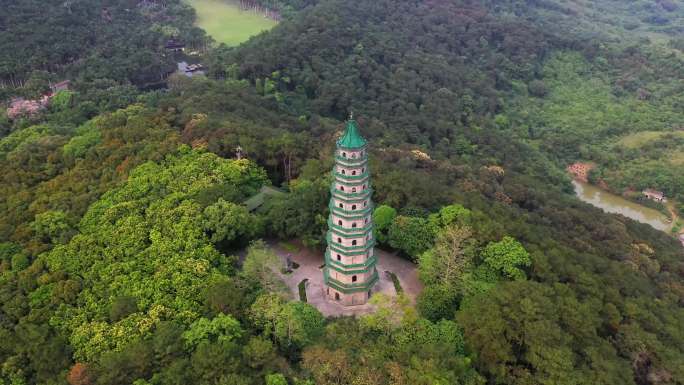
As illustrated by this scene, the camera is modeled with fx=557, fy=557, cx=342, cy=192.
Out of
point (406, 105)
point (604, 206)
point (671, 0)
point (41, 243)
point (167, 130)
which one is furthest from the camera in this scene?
point (671, 0)

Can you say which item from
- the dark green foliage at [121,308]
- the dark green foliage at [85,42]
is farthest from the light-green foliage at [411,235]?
the dark green foliage at [85,42]

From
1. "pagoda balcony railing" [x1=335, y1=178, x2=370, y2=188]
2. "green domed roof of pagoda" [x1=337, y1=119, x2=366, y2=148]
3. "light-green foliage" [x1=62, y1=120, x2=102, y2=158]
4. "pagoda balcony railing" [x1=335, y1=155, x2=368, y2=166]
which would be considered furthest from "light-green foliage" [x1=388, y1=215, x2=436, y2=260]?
"light-green foliage" [x1=62, y1=120, x2=102, y2=158]

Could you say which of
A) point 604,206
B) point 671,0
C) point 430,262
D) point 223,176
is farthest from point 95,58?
point 671,0

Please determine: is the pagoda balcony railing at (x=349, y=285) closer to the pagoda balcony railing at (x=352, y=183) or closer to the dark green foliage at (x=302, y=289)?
the dark green foliage at (x=302, y=289)

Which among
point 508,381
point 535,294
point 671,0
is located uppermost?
point 671,0

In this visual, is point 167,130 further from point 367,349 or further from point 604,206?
point 604,206

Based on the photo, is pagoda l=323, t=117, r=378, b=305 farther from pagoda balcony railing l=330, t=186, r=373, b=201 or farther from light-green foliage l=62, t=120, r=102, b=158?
light-green foliage l=62, t=120, r=102, b=158

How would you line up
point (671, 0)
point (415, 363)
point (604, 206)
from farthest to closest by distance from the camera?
point (671, 0), point (604, 206), point (415, 363)
